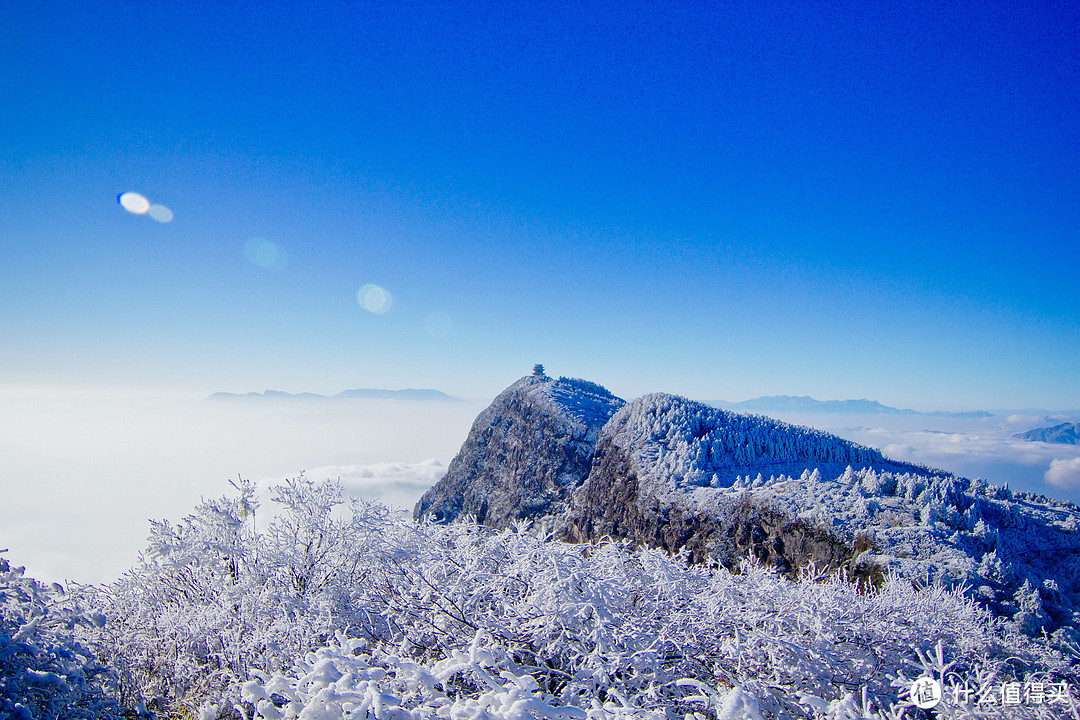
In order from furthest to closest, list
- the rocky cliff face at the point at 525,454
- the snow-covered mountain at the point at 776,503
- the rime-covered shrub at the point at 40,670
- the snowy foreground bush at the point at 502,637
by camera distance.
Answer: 1. the rocky cliff face at the point at 525,454
2. the snow-covered mountain at the point at 776,503
3. the rime-covered shrub at the point at 40,670
4. the snowy foreground bush at the point at 502,637

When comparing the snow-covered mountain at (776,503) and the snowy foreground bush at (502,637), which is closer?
the snowy foreground bush at (502,637)

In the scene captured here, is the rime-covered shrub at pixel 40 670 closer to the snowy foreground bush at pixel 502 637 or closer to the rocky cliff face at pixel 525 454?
the snowy foreground bush at pixel 502 637

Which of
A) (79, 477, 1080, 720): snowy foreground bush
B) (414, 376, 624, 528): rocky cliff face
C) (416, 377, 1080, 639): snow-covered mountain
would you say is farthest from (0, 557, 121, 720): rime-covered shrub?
(414, 376, 624, 528): rocky cliff face

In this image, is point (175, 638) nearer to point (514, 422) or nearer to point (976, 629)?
point (976, 629)

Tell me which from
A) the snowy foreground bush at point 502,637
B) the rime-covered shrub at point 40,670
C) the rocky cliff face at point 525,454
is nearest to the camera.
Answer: the snowy foreground bush at point 502,637

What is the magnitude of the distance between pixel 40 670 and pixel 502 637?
5.00m

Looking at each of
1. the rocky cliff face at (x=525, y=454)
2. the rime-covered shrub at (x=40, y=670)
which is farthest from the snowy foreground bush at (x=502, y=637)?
the rocky cliff face at (x=525, y=454)

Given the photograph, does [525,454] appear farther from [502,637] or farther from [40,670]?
[40,670]

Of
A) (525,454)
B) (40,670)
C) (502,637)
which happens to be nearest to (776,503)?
(502,637)

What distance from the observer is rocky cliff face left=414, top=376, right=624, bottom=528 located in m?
34.3

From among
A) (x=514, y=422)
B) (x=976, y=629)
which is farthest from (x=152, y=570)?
(x=514, y=422)

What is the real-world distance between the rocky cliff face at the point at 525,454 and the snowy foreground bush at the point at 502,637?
24.5m

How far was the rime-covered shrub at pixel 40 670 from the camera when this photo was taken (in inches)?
192

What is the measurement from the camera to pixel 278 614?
25.4ft
